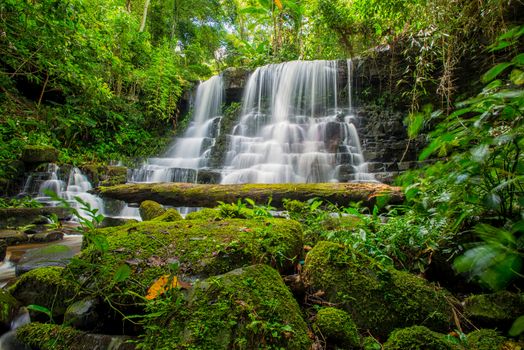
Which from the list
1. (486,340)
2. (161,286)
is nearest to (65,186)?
(161,286)

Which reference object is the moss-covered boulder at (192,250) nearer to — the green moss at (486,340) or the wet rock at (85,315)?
the wet rock at (85,315)

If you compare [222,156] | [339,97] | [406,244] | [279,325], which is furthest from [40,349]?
[339,97]

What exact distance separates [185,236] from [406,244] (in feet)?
5.57

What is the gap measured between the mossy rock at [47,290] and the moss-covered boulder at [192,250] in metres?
0.15

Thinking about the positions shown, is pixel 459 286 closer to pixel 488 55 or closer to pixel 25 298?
pixel 25 298

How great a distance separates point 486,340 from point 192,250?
1.64m

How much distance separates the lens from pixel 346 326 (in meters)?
1.35

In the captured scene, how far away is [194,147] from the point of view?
12.2m

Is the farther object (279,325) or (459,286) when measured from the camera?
(459,286)

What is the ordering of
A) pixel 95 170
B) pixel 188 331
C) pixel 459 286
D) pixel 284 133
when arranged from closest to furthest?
1. pixel 188 331
2. pixel 459 286
3. pixel 95 170
4. pixel 284 133

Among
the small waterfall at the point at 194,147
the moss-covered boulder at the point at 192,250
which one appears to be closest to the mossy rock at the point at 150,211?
the moss-covered boulder at the point at 192,250

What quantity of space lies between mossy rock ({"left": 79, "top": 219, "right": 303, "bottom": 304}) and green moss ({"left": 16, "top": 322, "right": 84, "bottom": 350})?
0.83 ft

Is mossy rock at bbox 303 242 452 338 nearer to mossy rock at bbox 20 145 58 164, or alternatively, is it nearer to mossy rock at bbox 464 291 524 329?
mossy rock at bbox 464 291 524 329

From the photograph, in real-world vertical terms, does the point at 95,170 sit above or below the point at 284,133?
below
